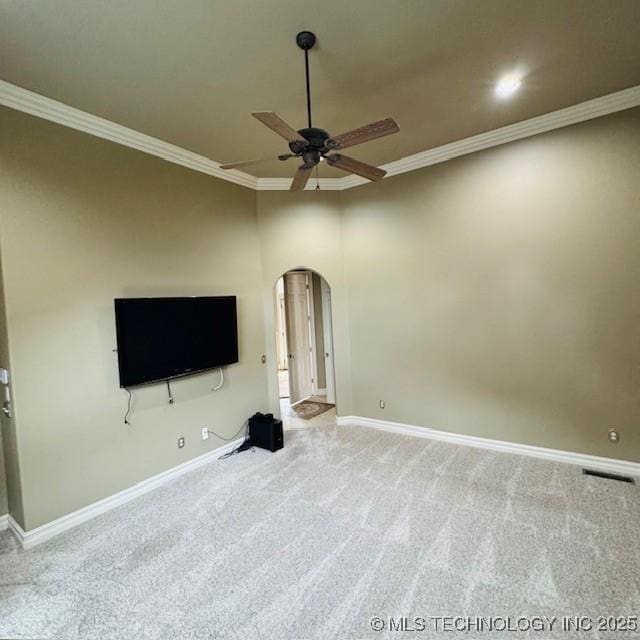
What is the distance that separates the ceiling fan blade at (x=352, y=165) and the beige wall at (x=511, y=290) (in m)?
1.73

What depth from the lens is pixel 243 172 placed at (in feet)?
13.5

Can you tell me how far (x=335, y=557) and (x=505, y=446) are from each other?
242 cm

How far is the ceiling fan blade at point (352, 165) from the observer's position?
2225 millimetres

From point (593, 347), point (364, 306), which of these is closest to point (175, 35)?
point (364, 306)

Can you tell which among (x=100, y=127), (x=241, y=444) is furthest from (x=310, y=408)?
(x=100, y=127)

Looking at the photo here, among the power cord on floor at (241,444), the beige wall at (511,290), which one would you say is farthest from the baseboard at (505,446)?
the power cord on floor at (241,444)

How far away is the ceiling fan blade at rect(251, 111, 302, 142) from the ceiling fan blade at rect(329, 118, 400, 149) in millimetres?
240

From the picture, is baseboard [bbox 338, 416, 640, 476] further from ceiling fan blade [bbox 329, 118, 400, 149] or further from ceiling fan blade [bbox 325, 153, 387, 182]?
ceiling fan blade [bbox 329, 118, 400, 149]

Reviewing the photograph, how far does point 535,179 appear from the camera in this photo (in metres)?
3.37

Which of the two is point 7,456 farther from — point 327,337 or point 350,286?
point 327,337

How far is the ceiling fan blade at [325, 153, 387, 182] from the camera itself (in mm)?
2225

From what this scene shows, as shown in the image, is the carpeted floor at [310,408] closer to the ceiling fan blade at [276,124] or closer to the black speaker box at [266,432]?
the black speaker box at [266,432]

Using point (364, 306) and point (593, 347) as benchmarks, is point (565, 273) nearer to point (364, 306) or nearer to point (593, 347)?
point (593, 347)

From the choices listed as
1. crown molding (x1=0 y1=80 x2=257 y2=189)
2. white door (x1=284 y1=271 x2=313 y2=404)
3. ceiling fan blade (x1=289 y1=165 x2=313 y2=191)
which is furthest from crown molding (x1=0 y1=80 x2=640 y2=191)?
white door (x1=284 y1=271 x2=313 y2=404)
